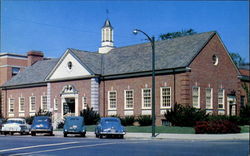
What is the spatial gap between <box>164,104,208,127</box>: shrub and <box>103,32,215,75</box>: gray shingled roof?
14.3 feet

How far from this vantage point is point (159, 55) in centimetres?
4350

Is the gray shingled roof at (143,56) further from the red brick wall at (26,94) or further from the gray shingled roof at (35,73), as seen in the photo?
the red brick wall at (26,94)

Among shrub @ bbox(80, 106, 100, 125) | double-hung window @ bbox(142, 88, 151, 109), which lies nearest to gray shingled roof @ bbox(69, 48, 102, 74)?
shrub @ bbox(80, 106, 100, 125)

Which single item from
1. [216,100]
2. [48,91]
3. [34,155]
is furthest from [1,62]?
[34,155]

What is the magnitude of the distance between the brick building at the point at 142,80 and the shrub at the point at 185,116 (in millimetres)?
1757

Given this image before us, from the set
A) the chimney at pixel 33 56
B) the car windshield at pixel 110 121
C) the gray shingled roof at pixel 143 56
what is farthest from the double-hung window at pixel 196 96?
the chimney at pixel 33 56

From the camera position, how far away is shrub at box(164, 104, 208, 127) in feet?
117

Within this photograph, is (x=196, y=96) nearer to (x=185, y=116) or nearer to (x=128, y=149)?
(x=185, y=116)

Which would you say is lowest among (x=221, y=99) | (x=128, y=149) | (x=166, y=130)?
(x=166, y=130)

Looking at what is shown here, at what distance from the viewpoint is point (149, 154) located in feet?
50.6

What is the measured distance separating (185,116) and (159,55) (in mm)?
9591

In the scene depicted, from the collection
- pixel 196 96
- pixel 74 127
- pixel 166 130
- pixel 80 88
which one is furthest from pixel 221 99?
pixel 74 127

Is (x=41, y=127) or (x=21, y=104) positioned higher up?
(x=21, y=104)

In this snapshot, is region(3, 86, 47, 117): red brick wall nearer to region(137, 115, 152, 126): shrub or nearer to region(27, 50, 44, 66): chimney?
region(27, 50, 44, 66): chimney
